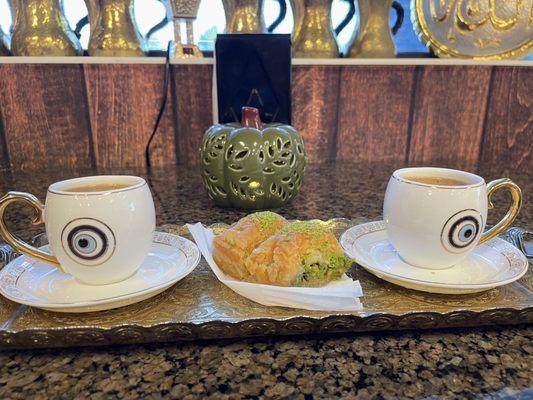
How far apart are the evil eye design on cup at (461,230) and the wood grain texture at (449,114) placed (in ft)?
2.43

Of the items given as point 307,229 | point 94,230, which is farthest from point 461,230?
point 94,230

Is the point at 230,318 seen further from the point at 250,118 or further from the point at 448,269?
the point at 250,118

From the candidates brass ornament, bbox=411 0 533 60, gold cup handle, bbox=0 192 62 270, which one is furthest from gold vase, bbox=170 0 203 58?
gold cup handle, bbox=0 192 62 270

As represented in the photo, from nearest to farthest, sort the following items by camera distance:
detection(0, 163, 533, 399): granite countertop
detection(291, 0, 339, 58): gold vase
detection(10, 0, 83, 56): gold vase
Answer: detection(0, 163, 533, 399): granite countertop, detection(10, 0, 83, 56): gold vase, detection(291, 0, 339, 58): gold vase

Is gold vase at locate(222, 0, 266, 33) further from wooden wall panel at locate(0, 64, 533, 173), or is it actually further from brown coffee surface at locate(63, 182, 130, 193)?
brown coffee surface at locate(63, 182, 130, 193)

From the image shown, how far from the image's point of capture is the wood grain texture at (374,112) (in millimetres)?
1102

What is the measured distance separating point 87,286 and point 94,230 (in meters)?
0.07

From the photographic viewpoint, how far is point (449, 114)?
116 centimetres

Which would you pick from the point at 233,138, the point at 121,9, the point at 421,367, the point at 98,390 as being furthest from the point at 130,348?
the point at 121,9

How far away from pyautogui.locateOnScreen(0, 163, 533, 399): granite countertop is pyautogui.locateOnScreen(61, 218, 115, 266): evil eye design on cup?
10 centimetres

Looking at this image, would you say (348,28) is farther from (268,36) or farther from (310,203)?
(310,203)

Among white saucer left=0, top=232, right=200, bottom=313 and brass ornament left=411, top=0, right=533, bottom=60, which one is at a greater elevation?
brass ornament left=411, top=0, right=533, bottom=60

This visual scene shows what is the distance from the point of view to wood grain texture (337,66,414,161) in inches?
43.4

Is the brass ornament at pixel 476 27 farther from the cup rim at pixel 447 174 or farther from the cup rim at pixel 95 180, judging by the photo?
the cup rim at pixel 95 180
